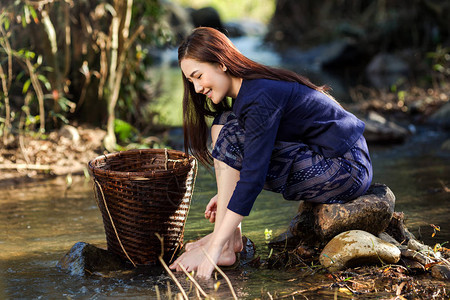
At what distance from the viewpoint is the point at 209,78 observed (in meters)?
2.58

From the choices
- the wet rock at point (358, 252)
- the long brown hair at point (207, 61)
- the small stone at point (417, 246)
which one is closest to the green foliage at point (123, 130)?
the long brown hair at point (207, 61)

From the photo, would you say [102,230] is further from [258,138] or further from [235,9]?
[235,9]

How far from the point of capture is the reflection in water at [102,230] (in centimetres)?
249

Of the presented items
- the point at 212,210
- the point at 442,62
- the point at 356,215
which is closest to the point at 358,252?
the point at 356,215

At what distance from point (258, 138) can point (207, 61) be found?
0.43 metres

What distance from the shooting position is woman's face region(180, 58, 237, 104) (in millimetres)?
2561

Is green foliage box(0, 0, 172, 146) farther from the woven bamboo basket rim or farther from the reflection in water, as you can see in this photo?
the woven bamboo basket rim

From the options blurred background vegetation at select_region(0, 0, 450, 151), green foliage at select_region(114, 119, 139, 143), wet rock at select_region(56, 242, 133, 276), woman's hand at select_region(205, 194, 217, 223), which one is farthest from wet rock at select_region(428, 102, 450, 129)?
wet rock at select_region(56, 242, 133, 276)

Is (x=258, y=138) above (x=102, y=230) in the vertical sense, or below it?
above

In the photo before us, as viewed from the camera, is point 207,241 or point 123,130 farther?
→ point 123,130

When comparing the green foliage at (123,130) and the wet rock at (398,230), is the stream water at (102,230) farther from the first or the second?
the green foliage at (123,130)

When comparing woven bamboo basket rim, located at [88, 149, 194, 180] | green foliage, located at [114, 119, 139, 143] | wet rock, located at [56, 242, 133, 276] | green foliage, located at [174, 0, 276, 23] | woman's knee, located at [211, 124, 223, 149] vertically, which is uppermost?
green foliage, located at [174, 0, 276, 23]

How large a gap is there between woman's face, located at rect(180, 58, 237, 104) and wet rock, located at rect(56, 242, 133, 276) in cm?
93

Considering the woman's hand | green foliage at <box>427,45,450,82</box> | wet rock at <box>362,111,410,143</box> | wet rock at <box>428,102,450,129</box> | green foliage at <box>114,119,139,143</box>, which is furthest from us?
green foliage at <box>427,45,450,82</box>
